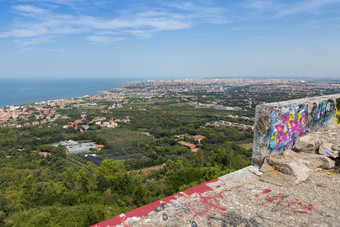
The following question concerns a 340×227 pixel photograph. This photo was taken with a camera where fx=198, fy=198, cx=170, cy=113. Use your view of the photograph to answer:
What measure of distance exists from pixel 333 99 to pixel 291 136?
6.66ft

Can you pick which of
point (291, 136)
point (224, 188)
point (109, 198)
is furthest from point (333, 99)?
point (109, 198)

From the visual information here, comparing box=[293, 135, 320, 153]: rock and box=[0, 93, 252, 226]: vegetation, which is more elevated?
box=[293, 135, 320, 153]: rock

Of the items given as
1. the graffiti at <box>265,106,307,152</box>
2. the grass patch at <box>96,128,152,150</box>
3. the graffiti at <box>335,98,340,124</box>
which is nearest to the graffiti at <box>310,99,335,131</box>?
the graffiti at <box>335,98,340,124</box>

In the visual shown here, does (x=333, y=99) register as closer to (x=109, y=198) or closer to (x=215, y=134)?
(x=109, y=198)

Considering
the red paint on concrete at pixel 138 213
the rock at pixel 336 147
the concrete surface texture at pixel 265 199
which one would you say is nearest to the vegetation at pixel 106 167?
the red paint on concrete at pixel 138 213

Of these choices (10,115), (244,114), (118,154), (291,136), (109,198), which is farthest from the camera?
(10,115)

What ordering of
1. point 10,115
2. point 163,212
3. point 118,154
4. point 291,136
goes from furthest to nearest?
1. point 10,115
2. point 118,154
3. point 291,136
4. point 163,212

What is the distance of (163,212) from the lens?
2.57 meters

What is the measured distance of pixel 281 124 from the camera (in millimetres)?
3947

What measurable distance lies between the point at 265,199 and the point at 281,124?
1.72 m

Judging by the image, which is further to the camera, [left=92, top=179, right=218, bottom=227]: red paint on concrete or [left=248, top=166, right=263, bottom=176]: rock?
[left=248, top=166, right=263, bottom=176]: rock

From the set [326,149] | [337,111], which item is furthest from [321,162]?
[337,111]

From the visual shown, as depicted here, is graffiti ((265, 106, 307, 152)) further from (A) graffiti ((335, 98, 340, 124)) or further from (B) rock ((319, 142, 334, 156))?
(A) graffiti ((335, 98, 340, 124))

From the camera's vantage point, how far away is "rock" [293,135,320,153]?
409 centimetres
